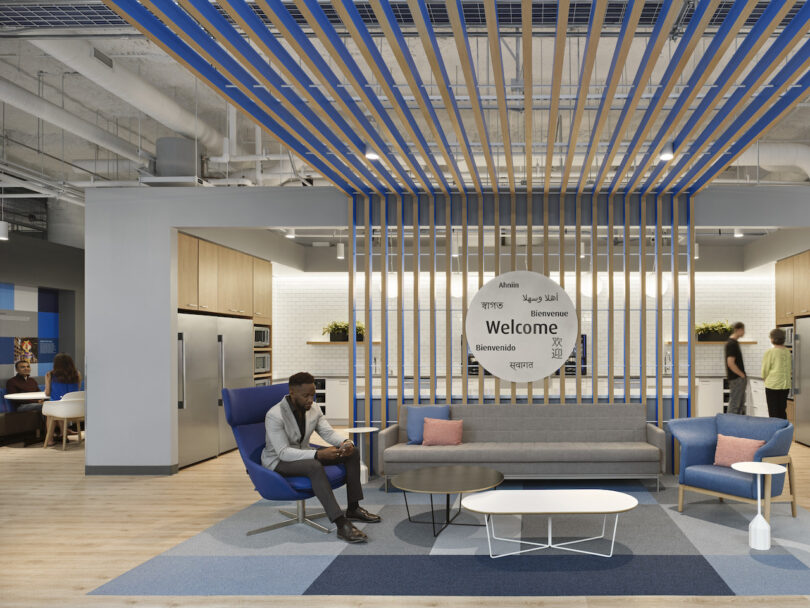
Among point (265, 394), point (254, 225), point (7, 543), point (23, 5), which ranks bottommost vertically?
point (7, 543)

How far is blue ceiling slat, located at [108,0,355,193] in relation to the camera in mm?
3410

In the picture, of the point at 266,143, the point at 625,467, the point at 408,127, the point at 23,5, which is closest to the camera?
the point at 23,5

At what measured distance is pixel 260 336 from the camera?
10102mm

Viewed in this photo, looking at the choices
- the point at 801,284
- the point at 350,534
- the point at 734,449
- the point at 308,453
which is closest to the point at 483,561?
the point at 350,534

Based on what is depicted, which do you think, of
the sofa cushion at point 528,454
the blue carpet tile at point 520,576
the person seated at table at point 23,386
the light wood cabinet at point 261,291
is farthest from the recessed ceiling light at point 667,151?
the person seated at table at point 23,386

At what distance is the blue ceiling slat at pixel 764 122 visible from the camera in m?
4.39

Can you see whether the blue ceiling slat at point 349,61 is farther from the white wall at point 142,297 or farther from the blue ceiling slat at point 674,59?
the white wall at point 142,297

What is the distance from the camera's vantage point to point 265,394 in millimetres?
5723

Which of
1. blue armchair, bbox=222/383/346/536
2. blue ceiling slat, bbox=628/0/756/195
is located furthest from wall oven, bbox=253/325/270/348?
blue ceiling slat, bbox=628/0/756/195

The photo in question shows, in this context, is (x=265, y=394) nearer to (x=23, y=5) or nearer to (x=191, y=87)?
(x=23, y=5)

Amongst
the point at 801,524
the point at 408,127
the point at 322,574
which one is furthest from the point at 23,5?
the point at 801,524

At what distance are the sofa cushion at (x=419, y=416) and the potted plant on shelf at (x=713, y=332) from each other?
241 inches

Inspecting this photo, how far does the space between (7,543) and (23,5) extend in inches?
143

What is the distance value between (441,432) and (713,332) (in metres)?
6.47
